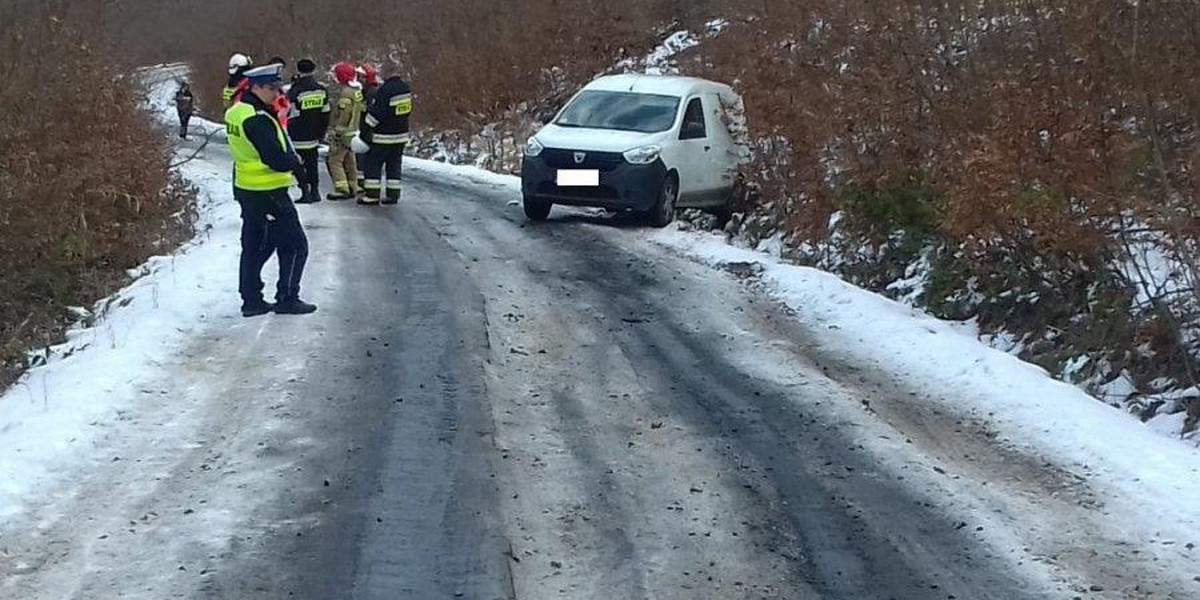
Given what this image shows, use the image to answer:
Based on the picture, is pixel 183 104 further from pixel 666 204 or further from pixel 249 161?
pixel 249 161

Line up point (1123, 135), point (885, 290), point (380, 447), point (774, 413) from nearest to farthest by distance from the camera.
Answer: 1. point (380, 447)
2. point (774, 413)
3. point (1123, 135)
4. point (885, 290)

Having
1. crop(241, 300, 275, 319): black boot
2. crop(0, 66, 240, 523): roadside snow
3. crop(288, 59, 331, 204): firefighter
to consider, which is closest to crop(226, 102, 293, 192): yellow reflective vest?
crop(241, 300, 275, 319): black boot

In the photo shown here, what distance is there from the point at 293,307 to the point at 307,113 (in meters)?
6.51

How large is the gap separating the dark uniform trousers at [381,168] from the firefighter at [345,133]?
503mm

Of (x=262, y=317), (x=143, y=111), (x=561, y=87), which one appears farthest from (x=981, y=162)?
(x=561, y=87)

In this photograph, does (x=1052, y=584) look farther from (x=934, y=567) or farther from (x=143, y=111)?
(x=143, y=111)

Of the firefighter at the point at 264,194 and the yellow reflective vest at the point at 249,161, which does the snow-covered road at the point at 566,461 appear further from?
the yellow reflective vest at the point at 249,161

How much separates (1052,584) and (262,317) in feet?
19.9

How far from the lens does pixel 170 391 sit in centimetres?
773

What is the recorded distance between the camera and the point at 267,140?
9.67 m

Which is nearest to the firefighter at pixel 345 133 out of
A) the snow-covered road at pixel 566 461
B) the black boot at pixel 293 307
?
the snow-covered road at pixel 566 461

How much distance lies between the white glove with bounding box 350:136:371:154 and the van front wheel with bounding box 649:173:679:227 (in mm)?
3659

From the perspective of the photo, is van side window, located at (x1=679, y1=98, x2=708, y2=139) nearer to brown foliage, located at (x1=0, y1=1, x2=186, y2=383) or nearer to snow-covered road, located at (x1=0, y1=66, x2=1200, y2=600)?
snow-covered road, located at (x1=0, y1=66, x2=1200, y2=600)

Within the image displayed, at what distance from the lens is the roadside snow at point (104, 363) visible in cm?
652
